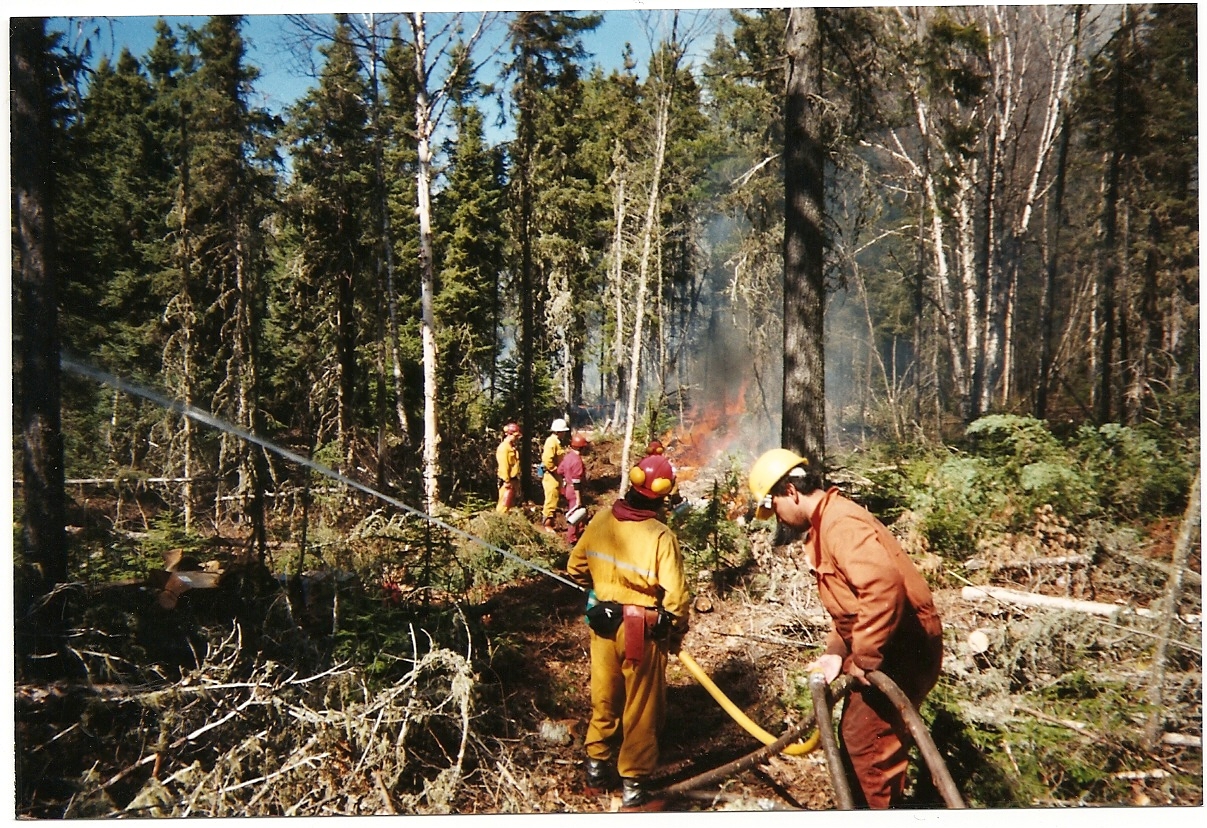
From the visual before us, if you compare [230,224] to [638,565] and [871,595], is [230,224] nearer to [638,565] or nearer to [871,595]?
[638,565]

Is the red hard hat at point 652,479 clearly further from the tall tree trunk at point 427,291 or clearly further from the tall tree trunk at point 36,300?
the tall tree trunk at point 36,300

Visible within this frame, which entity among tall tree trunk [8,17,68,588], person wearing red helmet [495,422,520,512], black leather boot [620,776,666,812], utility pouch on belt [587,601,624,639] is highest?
tall tree trunk [8,17,68,588]

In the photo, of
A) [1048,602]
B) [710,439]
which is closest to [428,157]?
[710,439]

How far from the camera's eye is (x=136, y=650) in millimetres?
4590

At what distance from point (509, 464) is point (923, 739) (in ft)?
12.8

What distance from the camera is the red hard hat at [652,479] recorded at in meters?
4.16

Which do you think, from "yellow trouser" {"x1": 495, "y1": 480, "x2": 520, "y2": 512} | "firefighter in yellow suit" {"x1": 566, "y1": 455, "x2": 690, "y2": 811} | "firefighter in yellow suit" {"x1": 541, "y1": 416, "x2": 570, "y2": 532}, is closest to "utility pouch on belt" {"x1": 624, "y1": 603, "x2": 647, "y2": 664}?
"firefighter in yellow suit" {"x1": 566, "y1": 455, "x2": 690, "y2": 811}

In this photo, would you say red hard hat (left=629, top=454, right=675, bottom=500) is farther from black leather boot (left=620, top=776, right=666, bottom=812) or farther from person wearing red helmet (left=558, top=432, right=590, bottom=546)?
person wearing red helmet (left=558, top=432, right=590, bottom=546)

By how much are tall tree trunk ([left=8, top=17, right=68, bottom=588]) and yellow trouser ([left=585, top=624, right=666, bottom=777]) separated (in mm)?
3790

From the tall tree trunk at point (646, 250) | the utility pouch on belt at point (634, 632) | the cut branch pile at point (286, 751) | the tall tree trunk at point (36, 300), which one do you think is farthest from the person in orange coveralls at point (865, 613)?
the tall tree trunk at point (36, 300)

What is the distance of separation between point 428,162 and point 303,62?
1.13 meters

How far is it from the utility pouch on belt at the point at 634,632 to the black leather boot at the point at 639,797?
0.85 meters

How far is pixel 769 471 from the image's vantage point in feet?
12.2

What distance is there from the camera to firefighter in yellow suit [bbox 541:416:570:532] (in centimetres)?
638
